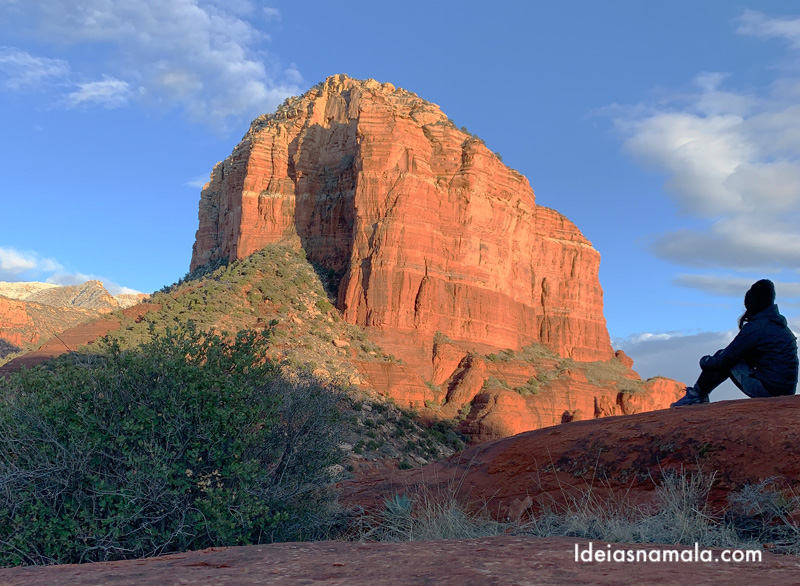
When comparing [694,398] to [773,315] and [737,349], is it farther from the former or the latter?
[773,315]

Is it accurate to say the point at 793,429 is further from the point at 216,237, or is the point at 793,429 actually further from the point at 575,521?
the point at 216,237

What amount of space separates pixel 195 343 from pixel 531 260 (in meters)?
60.4

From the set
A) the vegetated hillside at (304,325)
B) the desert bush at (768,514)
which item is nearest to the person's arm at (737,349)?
the desert bush at (768,514)

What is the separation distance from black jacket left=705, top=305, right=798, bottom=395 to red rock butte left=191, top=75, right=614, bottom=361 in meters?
38.6

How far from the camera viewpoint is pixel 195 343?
866 centimetres

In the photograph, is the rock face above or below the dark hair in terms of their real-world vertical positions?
above

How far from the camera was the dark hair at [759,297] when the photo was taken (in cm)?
878

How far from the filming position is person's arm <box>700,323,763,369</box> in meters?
8.59

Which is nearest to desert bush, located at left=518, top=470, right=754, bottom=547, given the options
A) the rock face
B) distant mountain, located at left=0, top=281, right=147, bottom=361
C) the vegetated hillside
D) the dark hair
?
the dark hair

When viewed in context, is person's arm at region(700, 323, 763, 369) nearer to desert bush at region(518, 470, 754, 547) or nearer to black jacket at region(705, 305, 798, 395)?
black jacket at region(705, 305, 798, 395)

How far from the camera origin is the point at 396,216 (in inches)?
1927

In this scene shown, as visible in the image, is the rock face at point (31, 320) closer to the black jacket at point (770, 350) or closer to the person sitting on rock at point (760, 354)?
the person sitting on rock at point (760, 354)

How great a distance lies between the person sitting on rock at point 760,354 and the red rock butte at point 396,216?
126 feet

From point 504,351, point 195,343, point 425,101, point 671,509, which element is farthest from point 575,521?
point 425,101
